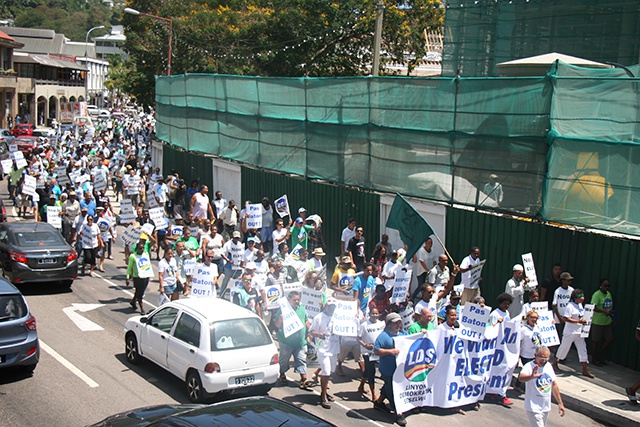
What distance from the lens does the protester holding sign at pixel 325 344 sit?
37.0 ft

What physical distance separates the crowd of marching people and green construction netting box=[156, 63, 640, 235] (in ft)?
5.52

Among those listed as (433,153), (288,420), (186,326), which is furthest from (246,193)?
(288,420)

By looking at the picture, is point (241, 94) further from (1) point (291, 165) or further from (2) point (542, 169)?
(2) point (542, 169)

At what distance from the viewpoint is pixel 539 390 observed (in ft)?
31.6

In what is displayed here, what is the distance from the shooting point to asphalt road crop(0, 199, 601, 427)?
1050cm

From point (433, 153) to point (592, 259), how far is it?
17.1 ft

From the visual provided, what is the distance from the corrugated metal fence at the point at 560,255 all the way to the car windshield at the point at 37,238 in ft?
30.5

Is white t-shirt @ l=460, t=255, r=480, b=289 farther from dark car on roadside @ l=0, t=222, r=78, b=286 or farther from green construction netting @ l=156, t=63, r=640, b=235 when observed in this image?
dark car on roadside @ l=0, t=222, r=78, b=286

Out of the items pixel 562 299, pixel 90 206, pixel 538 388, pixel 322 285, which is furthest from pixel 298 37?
pixel 538 388

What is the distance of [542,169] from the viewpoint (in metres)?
15.4

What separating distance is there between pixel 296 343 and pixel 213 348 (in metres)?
1.48

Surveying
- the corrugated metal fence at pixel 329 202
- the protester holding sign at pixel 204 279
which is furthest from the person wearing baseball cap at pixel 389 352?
the corrugated metal fence at pixel 329 202

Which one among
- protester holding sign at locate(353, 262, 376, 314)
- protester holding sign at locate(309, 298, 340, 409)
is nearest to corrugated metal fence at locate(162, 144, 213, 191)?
protester holding sign at locate(353, 262, 376, 314)

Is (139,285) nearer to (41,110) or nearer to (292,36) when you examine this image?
(292,36)
